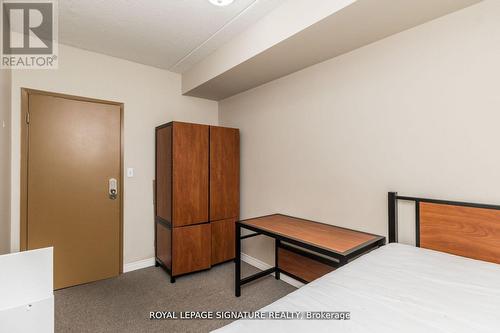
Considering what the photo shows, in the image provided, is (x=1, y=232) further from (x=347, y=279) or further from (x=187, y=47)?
Answer: (x=347, y=279)

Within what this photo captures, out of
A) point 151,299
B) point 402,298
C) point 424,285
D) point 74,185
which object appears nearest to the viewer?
point 402,298

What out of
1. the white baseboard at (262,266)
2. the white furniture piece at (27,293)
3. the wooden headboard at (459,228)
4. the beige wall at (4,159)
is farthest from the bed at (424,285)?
the beige wall at (4,159)

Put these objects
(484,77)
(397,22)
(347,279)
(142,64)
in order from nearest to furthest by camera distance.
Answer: (347,279) → (484,77) → (397,22) → (142,64)

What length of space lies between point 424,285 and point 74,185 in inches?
120

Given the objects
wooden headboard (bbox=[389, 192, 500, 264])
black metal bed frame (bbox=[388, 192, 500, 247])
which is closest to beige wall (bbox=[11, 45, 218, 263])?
black metal bed frame (bbox=[388, 192, 500, 247])

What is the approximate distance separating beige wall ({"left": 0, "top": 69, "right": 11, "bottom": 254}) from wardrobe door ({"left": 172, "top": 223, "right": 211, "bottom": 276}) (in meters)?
1.37

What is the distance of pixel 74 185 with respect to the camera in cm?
263

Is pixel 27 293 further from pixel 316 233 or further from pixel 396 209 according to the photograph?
pixel 396 209

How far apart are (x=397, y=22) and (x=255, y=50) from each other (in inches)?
42.1

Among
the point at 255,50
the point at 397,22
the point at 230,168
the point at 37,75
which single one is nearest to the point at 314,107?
the point at 255,50

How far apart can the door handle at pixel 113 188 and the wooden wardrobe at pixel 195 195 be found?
0.45m

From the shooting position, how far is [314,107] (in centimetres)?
244

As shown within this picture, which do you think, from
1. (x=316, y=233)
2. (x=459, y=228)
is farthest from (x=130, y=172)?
(x=459, y=228)

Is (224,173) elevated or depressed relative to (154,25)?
depressed
